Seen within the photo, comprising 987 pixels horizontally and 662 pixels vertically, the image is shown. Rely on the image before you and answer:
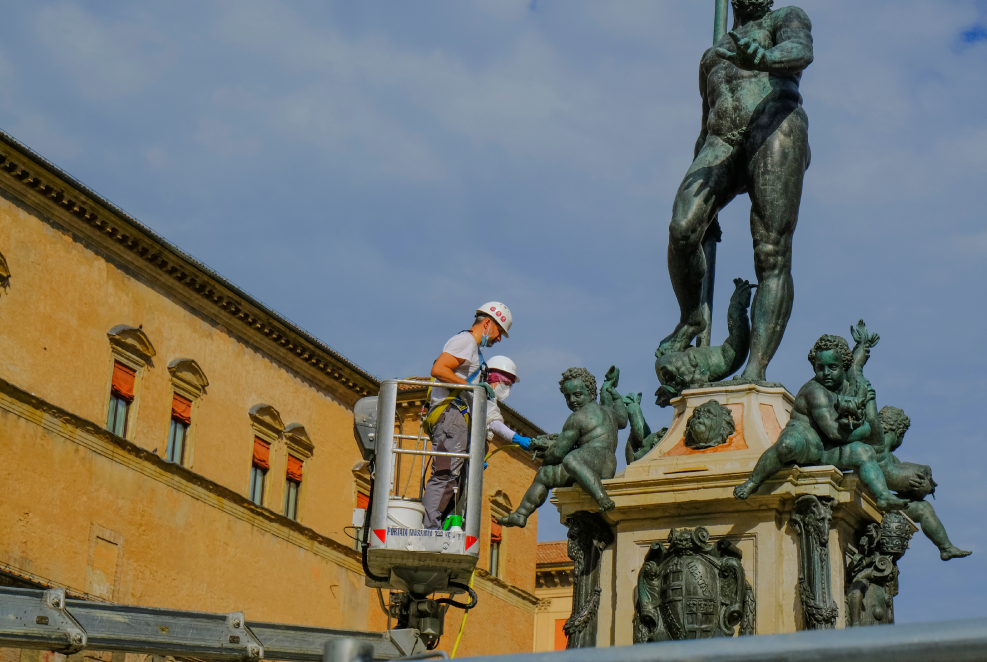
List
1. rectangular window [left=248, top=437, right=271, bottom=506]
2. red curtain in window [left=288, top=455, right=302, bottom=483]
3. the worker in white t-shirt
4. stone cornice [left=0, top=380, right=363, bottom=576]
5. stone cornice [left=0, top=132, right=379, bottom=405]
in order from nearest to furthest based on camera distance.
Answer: the worker in white t-shirt, stone cornice [left=0, top=380, right=363, bottom=576], stone cornice [left=0, top=132, right=379, bottom=405], rectangular window [left=248, top=437, right=271, bottom=506], red curtain in window [left=288, top=455, right=302, bottom=483]

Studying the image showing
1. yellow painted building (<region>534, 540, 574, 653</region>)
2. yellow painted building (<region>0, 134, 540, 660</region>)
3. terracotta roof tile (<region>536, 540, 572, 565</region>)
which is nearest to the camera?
yellow painted building (<region>0, 134, 540, 660</region>)

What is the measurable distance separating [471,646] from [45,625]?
33.0m

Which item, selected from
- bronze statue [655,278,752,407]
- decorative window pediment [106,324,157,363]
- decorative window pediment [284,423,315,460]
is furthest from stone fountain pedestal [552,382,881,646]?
decorative window pediment [284,423,315,460]

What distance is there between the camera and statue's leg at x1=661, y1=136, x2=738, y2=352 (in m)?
7.60

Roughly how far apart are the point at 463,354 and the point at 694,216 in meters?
1.51

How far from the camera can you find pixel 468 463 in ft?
26.6

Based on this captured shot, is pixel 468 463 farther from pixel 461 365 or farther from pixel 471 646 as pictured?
pixel 471 646

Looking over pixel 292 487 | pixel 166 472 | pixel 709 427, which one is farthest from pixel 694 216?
pixel 292 487

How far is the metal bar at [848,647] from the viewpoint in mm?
2256

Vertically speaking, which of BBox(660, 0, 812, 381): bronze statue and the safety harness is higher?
BBox(660, 0, 812, 381): bronze statue

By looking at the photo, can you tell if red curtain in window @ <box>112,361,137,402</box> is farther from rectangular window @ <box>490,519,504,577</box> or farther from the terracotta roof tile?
the terracotta roof tile

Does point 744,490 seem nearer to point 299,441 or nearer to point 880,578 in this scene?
point 880,578

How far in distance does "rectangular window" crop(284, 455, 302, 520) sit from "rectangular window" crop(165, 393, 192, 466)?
360 centimetres

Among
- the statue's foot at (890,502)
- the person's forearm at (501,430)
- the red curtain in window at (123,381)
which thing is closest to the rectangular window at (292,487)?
the red curtain in window at (123,381)
